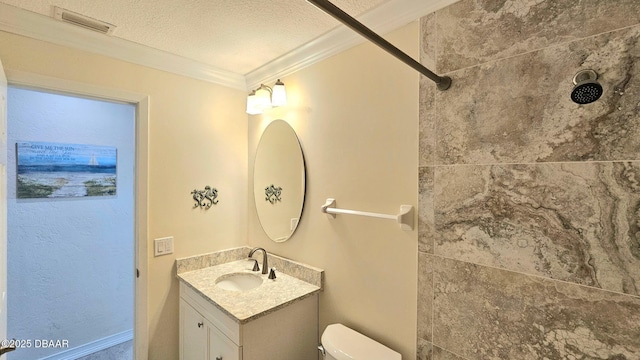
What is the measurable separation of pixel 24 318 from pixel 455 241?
318cm

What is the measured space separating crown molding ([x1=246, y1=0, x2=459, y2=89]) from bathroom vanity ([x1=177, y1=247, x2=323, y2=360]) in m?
1.32

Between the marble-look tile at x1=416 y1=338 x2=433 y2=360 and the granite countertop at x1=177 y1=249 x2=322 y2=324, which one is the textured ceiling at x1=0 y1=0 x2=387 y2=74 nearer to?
the granite countertop at x1=177 y1=249 x2=322 y2=324

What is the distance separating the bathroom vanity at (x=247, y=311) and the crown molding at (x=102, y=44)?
53.4 inches

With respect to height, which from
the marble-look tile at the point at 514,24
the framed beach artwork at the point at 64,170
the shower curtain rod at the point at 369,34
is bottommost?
the framed beach artwork at the point at 64,170

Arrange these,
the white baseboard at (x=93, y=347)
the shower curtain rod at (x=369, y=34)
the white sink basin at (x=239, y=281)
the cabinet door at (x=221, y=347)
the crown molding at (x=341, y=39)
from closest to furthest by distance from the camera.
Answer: the shower curtain rod at (x=369, y=34) < the crown molding at (x=341, y=39) < the cabinet door at (x=221, y=347) < the white sink basin at (x=239, y=281) < the white baseboard at (x=93, y=347)

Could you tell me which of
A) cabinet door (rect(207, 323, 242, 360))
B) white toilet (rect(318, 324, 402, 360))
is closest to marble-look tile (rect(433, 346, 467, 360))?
white toilet (rect(318, 324, 402, 360))

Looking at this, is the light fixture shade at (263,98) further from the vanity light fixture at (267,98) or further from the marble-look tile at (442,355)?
the marble-look tile at (442,355)

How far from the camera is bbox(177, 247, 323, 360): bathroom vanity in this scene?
133 centimetres

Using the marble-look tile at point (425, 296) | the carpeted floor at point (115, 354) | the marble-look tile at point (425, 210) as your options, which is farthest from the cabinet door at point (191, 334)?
the marble-look tile at point (425, 210)

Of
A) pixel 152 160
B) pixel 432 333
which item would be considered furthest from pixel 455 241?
pixel 152 160

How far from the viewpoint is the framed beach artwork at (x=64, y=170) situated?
6.93ft

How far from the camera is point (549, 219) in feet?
2.91

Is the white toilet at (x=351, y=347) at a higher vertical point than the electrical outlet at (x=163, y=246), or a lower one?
lower

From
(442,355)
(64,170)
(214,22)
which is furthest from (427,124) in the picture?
(64,170)
